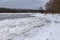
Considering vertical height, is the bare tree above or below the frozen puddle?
below

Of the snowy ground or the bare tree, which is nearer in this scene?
the snowy ground

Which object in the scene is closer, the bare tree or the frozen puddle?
the frozen puddle

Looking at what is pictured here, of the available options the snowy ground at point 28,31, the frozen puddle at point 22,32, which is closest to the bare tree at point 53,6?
the snowy ground at point 28,31

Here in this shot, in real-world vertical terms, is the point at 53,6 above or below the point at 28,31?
below

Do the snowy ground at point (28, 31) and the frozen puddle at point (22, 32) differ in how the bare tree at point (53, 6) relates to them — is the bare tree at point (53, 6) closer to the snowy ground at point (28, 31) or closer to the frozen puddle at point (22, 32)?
the snowy ground at point (28, 31)

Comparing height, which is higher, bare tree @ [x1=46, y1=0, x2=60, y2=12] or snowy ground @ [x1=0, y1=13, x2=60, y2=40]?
snowy ground @ [x1=0, y1=13, x2=60, y2=40]

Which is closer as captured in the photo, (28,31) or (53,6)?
(28,31)

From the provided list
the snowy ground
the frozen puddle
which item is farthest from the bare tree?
the frozen puddle

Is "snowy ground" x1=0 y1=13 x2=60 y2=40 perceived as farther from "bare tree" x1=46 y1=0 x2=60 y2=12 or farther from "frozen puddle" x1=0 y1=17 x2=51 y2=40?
"bare tree" x1=46 y1=0 x2=60 y2=12

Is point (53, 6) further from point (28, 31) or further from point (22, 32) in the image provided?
point (22, 32)

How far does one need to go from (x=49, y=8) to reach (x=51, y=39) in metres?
14.0

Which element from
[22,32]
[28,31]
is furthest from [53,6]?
[22,32]

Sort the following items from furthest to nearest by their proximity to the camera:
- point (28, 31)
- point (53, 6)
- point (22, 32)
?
point (53, 6) → point (28, 31) → point (22, 32)

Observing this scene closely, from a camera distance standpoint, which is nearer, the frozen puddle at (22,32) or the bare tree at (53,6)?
the frozen puddle at (22,32)
